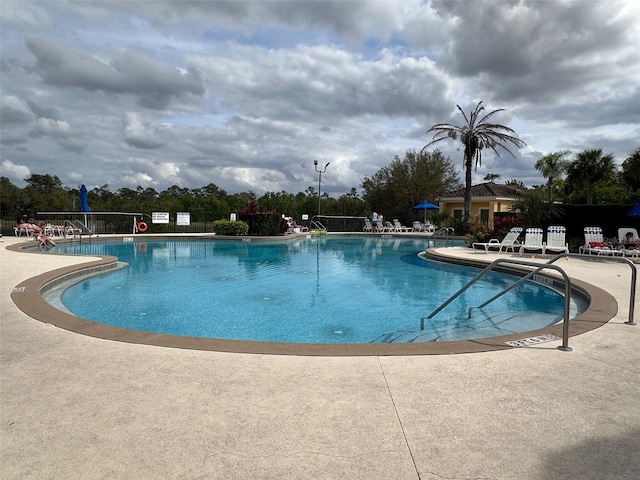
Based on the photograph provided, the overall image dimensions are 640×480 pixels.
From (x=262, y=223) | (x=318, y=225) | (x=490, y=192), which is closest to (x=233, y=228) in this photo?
(x=262, y=223)

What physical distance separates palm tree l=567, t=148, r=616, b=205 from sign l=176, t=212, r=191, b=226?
90.6 feet

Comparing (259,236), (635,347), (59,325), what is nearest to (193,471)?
(59,325)

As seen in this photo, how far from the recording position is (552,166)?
36.2 meters

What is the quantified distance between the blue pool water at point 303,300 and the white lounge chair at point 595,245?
3.75 meters

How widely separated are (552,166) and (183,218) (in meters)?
31.2

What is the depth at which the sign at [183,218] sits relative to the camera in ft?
80.6

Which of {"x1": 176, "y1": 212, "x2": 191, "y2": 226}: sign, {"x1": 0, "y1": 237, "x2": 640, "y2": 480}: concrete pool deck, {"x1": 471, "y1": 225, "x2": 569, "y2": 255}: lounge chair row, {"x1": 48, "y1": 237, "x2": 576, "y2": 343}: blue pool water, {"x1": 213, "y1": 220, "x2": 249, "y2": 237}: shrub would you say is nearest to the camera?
{"x1": 0, "y1": 237, "x2": 640, "y2": 480}: concrete pool deck

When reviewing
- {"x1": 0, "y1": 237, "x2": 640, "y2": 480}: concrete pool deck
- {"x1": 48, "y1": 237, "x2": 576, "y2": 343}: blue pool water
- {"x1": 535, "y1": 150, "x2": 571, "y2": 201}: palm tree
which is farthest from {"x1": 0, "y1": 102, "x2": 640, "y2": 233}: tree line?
{"x1": 0, "y1": 237, "x2": 640, "y2": 480}: concrete pool deck

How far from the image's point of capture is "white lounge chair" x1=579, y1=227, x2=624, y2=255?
474 inches

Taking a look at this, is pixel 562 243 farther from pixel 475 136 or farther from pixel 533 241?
pixel 475 136

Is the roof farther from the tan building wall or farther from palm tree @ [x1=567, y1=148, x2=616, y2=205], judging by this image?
palm tree @ [x1=567, y1=148, x2=616, y2=205]

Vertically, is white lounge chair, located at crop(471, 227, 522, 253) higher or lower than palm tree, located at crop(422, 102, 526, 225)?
lower

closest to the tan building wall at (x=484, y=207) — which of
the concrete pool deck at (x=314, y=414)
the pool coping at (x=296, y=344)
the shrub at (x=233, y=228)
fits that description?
the shrub at (x=233, y=228)

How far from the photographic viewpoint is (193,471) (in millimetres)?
1973
